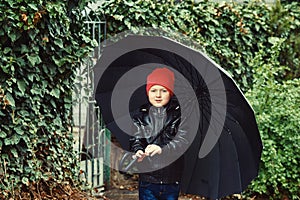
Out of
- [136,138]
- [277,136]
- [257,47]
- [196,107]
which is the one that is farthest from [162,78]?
[257,47]

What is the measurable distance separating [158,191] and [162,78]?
77 cm

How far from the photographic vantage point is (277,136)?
21.0 feet

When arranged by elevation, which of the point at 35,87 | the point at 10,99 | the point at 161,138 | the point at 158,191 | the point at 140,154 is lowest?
the point at 158,191

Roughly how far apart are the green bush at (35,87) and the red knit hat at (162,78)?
4.38 ft

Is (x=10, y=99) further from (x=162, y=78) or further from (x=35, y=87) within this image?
(x=162, y=78)

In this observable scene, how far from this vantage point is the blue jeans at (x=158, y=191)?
383 cm

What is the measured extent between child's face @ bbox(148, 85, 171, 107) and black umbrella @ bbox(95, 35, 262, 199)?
114 millimetres

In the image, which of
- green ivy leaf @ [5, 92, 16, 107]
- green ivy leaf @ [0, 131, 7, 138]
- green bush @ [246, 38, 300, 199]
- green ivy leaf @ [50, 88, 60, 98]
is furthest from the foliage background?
green ivy leaf @ [0, 131, 7, 138]

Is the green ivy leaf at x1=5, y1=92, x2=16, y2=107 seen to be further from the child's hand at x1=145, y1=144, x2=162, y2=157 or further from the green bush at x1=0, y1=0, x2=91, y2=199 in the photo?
the child's hand at x1=145, y1=144, x2=162, y2=157

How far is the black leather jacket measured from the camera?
12.2ft

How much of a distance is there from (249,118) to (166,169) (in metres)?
0.65

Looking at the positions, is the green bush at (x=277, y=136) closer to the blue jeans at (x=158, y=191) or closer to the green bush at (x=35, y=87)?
the green bush at (x=35, y=87)

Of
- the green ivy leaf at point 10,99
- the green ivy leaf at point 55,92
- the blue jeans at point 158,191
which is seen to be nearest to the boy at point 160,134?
the blue jeans at point 158,191

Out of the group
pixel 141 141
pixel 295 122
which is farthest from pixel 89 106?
pixel 141 141
